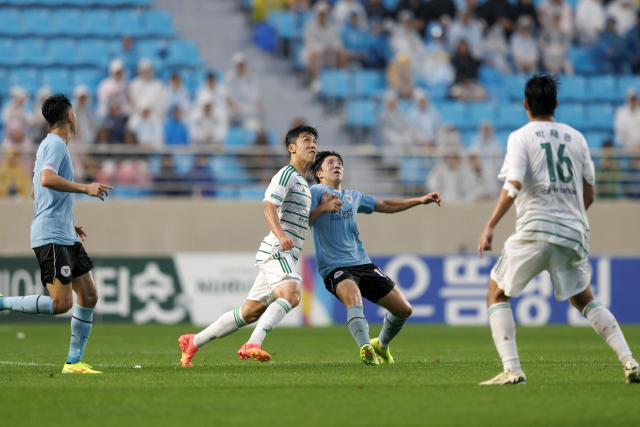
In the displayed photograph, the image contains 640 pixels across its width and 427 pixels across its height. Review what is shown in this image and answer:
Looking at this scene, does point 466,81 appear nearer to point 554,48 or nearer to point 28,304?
point 554,48

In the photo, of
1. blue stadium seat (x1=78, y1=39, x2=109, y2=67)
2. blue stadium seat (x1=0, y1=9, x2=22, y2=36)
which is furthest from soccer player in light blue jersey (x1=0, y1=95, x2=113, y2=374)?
blue stadium seat (x1=0, y1=9, x2=22, y2=36)

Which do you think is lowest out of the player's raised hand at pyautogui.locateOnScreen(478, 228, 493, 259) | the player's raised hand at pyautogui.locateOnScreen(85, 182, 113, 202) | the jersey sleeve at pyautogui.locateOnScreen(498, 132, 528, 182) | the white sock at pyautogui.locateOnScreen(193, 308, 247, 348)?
the white sock at pyautogui.locateOnScreen(193, 308, 247, 348)

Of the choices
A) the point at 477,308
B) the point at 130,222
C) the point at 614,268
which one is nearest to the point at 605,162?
the point at 614,268

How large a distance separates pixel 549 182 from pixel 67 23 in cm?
1492

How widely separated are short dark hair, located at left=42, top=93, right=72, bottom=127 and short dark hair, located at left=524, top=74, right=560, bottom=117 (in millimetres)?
3605

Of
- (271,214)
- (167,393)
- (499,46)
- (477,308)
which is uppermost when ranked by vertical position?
(499,46)

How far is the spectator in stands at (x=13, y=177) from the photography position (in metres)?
15.0

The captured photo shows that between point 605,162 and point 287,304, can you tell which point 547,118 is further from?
point 605,162

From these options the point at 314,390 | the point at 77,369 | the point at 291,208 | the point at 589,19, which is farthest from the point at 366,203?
the point at 589,19

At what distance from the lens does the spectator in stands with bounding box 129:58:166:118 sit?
15.8 m

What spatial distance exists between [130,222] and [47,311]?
9.33m

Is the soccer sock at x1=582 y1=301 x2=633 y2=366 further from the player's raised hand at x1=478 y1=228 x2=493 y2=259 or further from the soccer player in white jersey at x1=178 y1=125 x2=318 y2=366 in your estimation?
the soccer player in white jersey at x1=178 y1=125 x2=318 y2=366

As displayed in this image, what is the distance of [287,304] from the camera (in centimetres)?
688

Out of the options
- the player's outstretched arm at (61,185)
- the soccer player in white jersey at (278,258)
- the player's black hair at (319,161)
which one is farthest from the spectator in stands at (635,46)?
the player's outstretched arm at (61,185)
